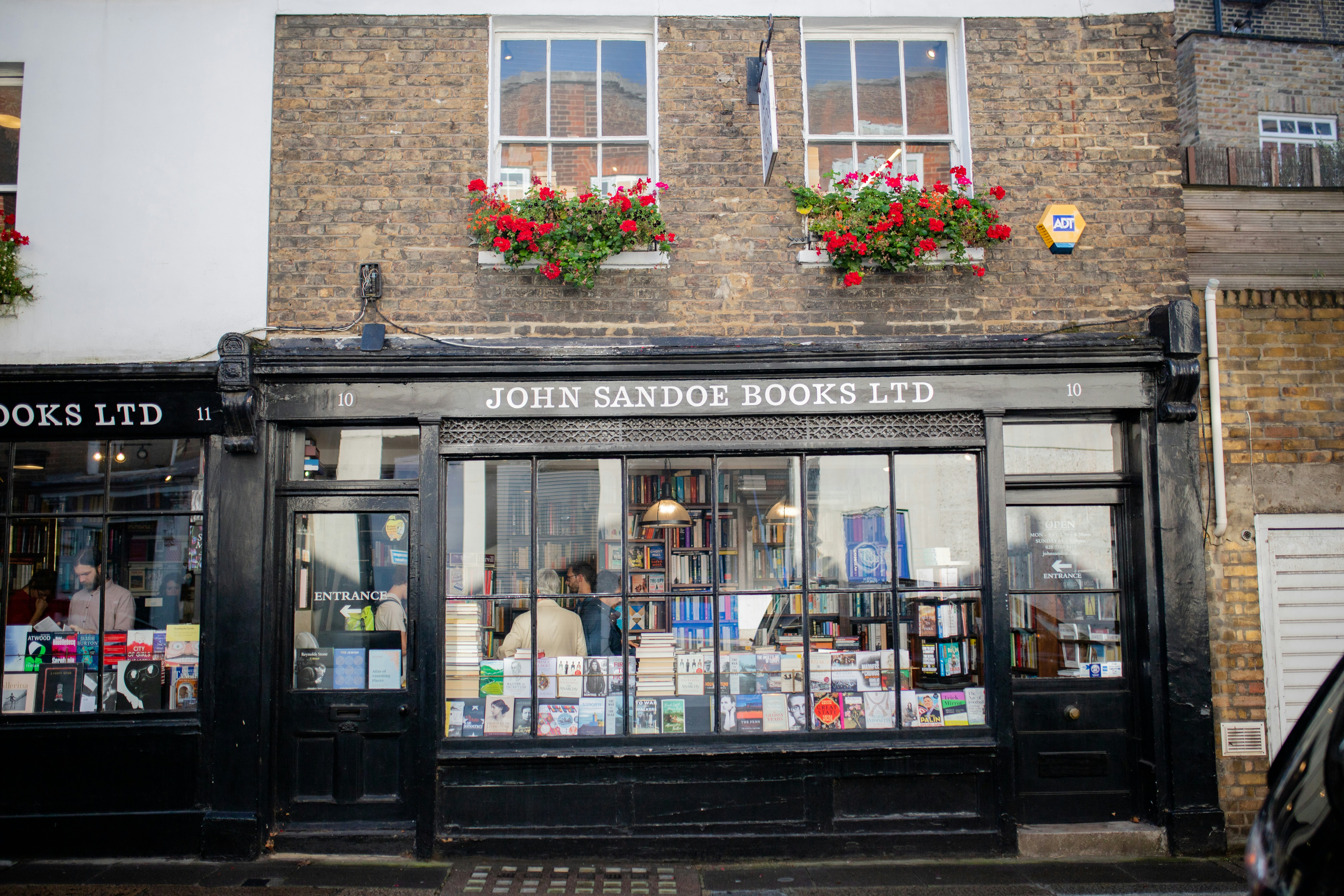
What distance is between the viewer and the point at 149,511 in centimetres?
633

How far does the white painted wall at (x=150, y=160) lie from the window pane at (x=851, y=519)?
12.1 ft

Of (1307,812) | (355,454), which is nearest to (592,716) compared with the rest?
(355,454)

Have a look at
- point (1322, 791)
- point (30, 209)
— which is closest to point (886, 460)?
point (1322, 791)

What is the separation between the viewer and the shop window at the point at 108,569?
6230 millimetres

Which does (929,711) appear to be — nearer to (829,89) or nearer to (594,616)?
(594,616)

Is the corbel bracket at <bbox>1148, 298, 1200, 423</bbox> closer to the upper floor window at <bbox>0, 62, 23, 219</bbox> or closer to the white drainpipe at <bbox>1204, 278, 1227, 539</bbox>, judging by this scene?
the white drainpipe at <bbox>1204, 278, 1227, 539</bbox>

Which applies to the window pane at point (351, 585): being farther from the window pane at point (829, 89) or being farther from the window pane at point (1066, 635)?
the window pane at point (1066, 635)

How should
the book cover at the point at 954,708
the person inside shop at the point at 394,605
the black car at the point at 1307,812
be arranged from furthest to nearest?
1. the person inside shop at the point at 394,605
2. the book cover at the point at 954,708
3. the black car at the point at 1307,812

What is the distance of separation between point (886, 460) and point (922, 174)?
2373mm

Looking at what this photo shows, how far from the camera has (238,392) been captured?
604 centimetres

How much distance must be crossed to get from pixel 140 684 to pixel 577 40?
6097 mm

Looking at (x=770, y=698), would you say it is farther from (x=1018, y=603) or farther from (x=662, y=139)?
(x=662, y=139)

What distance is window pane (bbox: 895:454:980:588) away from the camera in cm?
636

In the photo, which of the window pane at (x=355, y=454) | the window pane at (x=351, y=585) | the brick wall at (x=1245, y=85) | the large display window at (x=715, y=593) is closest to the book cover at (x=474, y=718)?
the large display window at (x=715, y=593)
